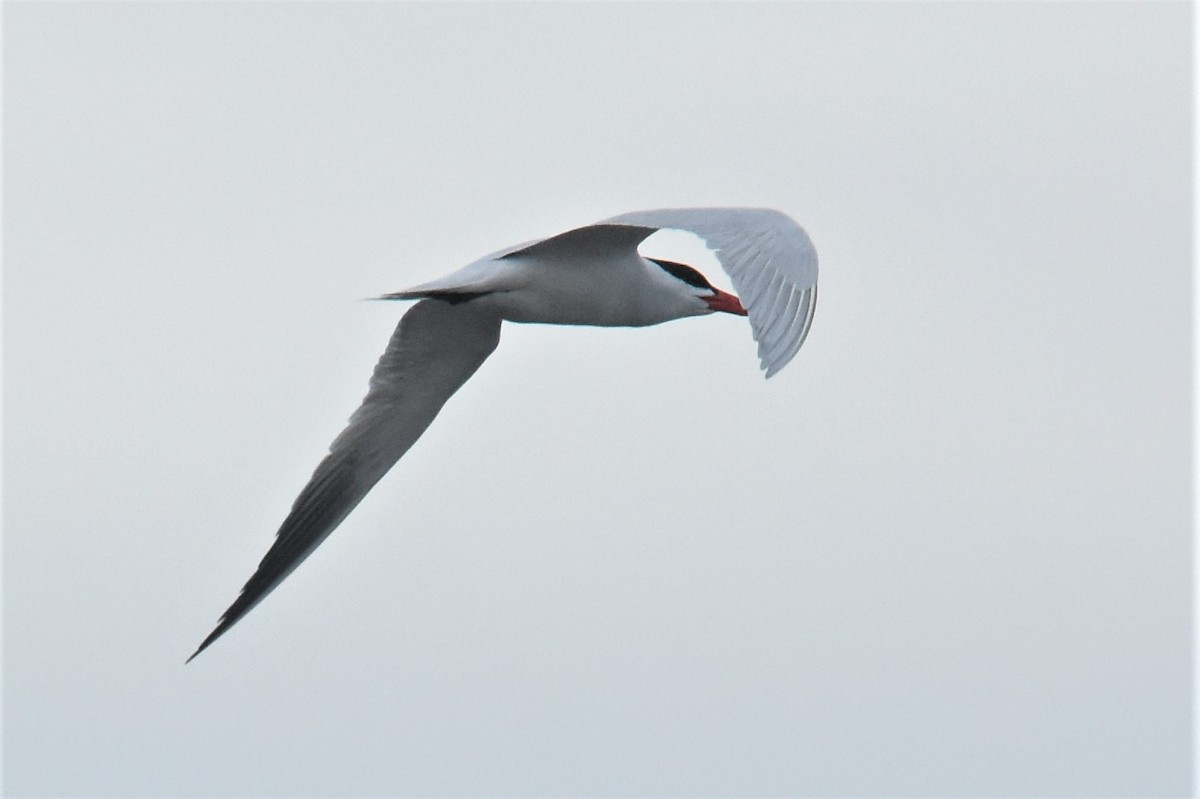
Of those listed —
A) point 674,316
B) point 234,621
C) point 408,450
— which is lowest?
point 234,621

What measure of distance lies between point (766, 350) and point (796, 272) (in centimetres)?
63

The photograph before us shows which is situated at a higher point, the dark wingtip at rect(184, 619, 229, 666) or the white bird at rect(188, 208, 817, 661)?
the white bird at rect(188, 208, 817, 661)

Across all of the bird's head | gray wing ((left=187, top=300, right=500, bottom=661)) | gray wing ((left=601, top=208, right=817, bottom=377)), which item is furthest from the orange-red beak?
gray wing ((left=601, top=208, right=817, bottom=377))

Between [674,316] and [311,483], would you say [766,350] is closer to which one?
[674,316]

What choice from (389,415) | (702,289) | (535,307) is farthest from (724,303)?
(389,415)

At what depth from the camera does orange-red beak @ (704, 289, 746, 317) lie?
11.2 m

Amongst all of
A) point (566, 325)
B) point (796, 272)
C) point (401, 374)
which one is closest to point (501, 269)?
point (566, 325)

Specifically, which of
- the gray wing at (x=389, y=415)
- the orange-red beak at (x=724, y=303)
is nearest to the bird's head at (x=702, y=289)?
the orange-red beak at (x=724, y=303)

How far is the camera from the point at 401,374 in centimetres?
1173

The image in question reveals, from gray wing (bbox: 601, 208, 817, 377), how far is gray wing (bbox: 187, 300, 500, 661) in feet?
8.10

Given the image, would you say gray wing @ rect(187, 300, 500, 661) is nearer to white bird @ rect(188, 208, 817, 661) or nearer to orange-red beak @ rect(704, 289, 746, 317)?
white bird @ rect(188, 208, 817, 661)

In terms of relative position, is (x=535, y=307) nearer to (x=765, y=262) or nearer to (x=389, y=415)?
(x=389, y=415)

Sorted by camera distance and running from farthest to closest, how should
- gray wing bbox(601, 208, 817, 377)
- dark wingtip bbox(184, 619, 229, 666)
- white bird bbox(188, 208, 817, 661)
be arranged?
1. dark wingtip bbox(184, 619, 229, 666)
2. white bird bbox(188, 208, 817, 661)
3. gray wing bbox(601, 208, 817, 377)

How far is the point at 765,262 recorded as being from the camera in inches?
337
